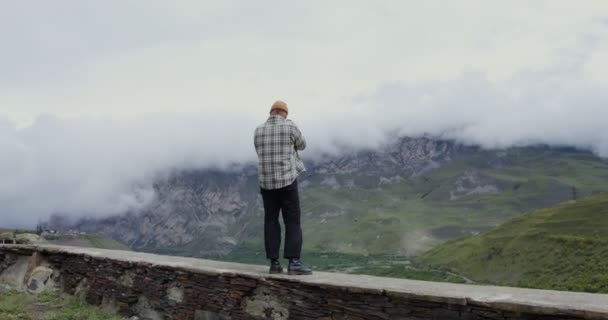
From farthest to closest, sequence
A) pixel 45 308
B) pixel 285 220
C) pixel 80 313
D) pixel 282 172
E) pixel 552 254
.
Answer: pixel 552 254
pixel 45 308
pixel 80 313
pixel 285 220
pixel 282 172

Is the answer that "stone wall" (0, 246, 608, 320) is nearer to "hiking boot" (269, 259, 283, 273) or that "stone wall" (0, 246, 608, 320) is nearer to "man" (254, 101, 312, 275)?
"hiking boot" (269, 259, 283, 273)

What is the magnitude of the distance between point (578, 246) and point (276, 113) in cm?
16478

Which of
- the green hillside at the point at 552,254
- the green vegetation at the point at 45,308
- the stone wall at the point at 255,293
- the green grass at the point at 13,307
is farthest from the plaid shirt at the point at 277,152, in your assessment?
the green hillside at the point at 552,254

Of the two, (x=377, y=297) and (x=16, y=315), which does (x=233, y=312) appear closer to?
(x=377, y=297)

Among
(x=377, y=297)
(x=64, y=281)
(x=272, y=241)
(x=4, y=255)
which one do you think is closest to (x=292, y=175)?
(x=272, y=241)

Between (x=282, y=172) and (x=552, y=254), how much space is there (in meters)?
169

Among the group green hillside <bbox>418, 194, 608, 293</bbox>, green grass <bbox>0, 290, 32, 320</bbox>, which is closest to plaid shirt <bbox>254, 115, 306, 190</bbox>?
green grass <bbox>0, 290, 32, 320</bbox>

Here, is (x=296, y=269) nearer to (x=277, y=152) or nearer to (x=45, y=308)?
(x=277, y=152)

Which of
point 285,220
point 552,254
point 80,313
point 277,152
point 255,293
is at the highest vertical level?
point 277,152

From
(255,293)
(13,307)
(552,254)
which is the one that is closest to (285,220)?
(255,293)

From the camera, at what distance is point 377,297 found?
23.7 feet

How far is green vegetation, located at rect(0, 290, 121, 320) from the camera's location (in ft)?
Answer: 35.9

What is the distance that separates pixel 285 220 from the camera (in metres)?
9.36

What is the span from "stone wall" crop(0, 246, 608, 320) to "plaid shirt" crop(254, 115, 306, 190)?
1564 mm
